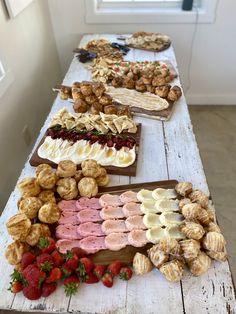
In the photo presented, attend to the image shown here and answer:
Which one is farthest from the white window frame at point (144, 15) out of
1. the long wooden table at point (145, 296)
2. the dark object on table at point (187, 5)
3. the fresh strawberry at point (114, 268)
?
the fresh strawberry at point (114, 268)

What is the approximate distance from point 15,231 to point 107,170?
362 mm

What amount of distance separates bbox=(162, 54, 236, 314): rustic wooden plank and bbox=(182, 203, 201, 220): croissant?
0.43 feet

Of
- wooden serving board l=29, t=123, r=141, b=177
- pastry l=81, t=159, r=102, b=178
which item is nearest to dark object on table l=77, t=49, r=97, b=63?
wooden serving board l=29, t=123, r=141, b=177

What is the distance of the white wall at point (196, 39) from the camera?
1.91 meters

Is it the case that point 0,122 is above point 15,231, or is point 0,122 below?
below

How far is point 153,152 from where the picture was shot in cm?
106

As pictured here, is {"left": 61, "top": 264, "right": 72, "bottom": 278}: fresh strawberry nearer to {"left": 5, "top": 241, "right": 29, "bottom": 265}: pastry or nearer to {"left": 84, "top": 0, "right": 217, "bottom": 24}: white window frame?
{"left": 5, "top": 241, "right": 29, "bottom": 265}: pastry

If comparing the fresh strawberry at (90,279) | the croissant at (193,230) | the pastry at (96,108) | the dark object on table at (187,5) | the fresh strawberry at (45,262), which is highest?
the dark object on table at (187,5)

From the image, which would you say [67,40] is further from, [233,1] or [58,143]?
[58,143]

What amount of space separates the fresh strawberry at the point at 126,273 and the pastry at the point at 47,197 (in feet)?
0.96

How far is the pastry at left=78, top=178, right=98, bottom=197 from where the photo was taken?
0.87m

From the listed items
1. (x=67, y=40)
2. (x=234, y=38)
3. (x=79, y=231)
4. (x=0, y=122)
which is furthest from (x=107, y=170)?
(x=234, y=38)

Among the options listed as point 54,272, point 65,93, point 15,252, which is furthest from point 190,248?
point 65,93

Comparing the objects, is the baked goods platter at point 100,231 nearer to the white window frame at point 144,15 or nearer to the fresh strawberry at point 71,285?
the fresh strawberry at point 71,285
